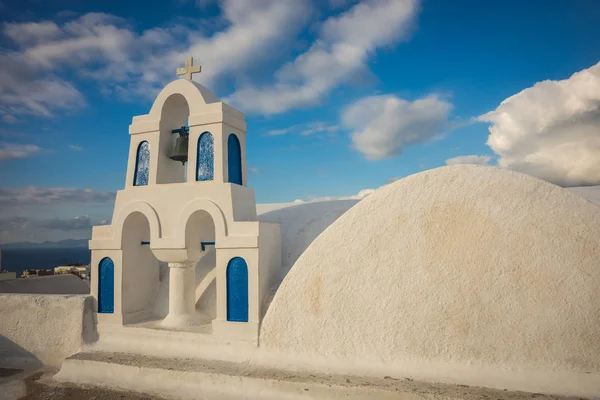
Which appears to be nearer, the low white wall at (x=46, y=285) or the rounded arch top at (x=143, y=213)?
the rounded arch top at (x=143, y=213)

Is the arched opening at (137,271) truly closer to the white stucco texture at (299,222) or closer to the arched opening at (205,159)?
the arched opening at (205,159)

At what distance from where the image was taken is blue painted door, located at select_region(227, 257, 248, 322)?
29.4 feet

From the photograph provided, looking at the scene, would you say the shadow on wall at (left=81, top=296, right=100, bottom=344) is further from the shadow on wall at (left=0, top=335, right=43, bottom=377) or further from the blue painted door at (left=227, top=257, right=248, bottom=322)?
the blue painted door at (left=227, top=257, right=248, bottom=322)

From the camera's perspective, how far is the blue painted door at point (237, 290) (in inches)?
353

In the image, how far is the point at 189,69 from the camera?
10.8 metres

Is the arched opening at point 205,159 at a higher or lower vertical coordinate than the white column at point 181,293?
higher

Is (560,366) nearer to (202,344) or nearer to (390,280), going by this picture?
(390,280)

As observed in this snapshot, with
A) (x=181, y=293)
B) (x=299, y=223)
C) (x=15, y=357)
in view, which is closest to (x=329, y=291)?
(x=299, y=223)

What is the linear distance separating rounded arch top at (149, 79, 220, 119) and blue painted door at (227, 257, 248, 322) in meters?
3.82

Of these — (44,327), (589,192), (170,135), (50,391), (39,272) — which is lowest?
(50,391)

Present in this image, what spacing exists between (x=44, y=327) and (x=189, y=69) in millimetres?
7443

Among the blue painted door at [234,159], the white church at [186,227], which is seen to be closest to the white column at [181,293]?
the white church at [186,227]

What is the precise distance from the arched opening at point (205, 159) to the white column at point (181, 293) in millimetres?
2149

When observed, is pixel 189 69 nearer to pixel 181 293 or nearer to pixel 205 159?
pixel 205 159
